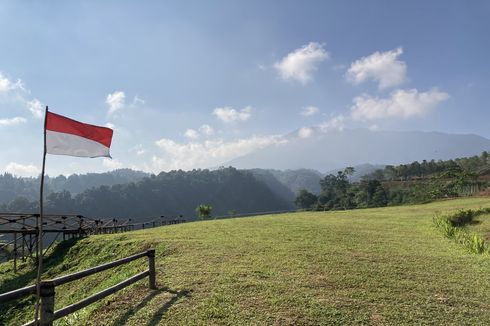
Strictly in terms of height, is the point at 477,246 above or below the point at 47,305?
below

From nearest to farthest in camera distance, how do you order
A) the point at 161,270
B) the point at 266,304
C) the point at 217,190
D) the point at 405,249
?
the point at 266,304
the point at 161,270
the point at 405,249
the point at 217,190

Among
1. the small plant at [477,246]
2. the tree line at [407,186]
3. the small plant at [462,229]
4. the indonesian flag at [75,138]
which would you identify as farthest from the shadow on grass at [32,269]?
the tree line at [407,186]

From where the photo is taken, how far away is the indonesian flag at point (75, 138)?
5.65 metres

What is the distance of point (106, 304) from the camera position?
26.6ft

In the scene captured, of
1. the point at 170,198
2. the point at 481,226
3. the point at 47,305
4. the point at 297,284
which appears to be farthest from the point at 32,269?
the point at 170,198

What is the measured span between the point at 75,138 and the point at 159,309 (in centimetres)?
365

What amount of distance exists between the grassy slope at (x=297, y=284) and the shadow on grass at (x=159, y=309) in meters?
0.02

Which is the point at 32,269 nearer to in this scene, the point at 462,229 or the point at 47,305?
the point at 47,305

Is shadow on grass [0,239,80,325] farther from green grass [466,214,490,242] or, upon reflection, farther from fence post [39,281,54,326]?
green grass [466,214,490,242]

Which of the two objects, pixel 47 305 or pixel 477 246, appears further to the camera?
pixel 477 246

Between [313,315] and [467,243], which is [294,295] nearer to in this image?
[313,315]

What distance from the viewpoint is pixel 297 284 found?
29.1ft

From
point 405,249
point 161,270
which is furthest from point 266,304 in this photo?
point 405,249

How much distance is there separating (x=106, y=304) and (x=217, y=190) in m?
159
